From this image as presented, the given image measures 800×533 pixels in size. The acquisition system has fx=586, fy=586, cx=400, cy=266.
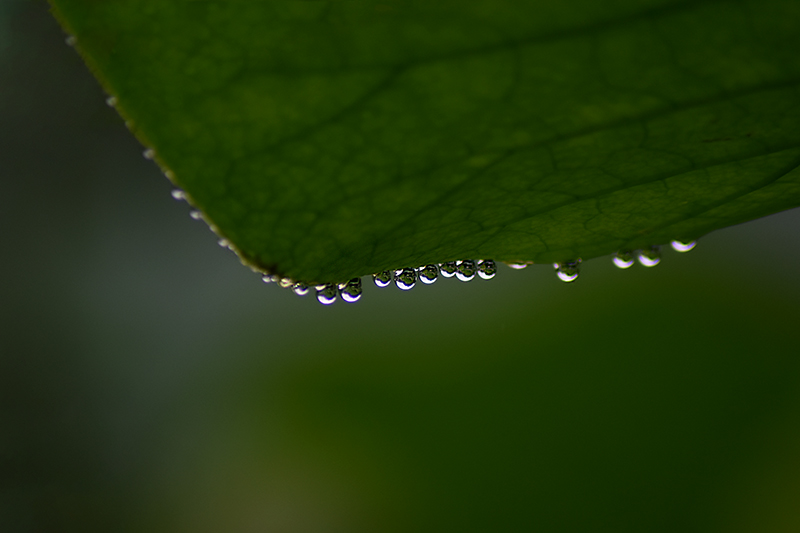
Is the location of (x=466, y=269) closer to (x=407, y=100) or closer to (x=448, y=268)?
(x=448, y=268)

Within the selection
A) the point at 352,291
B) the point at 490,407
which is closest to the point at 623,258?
the point at 352,291

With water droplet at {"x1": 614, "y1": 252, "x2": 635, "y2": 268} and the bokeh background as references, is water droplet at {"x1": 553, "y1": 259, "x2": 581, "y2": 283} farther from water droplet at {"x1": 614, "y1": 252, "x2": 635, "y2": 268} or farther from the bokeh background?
the bokeh background

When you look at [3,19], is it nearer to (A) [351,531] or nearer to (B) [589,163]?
(A) [351,531]

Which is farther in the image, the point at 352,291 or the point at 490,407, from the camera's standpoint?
the point at 490,407

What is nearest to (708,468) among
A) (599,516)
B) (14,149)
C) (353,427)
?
(599,516)

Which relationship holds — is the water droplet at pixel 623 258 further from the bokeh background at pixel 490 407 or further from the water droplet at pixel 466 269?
the bokeh background at pixel 490 407

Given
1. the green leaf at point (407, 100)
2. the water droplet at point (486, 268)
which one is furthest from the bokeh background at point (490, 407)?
the green leaf at point (407, 100)

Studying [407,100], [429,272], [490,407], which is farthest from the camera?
[490,407]

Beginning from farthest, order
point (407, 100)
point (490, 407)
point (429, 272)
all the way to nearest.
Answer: point (490, 407) < point (429, 272) < point (407, 100)

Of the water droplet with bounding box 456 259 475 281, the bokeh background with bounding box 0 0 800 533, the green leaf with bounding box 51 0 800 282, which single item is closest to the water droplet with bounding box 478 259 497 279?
the water droplet with bounding box 456 259 475 281

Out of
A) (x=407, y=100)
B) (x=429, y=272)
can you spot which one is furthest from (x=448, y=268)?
(x=407, y=100)
